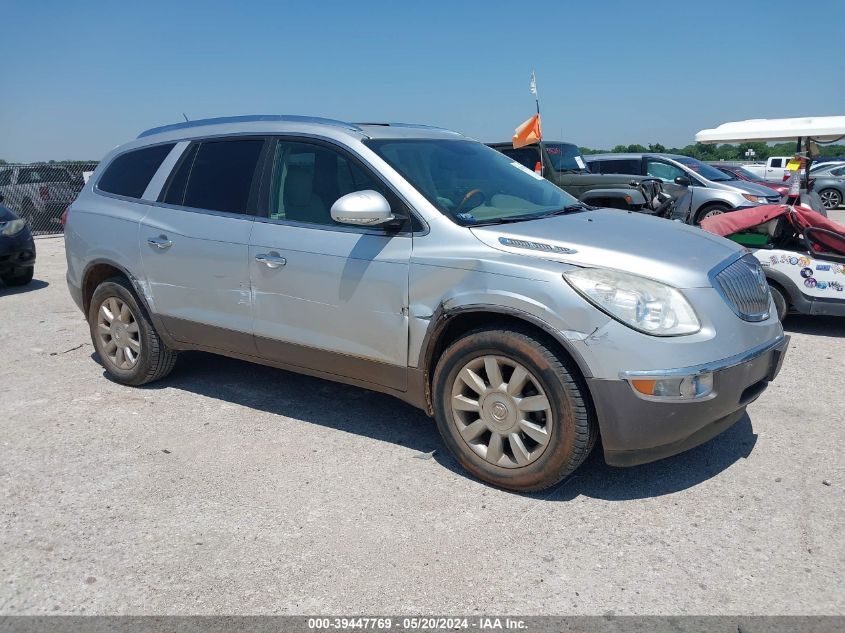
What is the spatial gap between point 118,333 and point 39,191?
43.4 feet

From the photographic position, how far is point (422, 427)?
4.62m

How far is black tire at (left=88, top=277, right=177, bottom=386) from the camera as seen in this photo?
17.1ft

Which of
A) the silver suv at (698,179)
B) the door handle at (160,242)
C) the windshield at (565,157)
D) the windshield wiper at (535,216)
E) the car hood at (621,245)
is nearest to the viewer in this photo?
the car hood at (621,245)

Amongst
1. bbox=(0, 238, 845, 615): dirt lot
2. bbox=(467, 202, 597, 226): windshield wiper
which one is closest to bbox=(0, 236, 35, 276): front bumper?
bbox=(0, 238, 845, 615): dirt lot

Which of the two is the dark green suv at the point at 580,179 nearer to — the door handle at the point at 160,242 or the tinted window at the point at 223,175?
the tinted window at the point at 223,175

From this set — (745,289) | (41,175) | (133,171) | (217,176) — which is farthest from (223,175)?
(41,175)

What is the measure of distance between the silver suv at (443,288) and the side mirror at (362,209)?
0.01m

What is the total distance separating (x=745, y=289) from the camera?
3691mm

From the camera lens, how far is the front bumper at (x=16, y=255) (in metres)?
9.62

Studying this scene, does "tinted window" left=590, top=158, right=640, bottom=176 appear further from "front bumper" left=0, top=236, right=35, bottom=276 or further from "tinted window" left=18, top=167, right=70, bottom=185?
"tinted window" left=18, top=167, right=70, bottom=185

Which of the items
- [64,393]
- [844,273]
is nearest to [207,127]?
[64,393]

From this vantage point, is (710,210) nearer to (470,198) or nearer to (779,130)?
(779,130)

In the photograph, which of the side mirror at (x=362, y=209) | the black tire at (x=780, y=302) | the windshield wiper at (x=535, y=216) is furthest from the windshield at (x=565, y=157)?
the side mirror at (x=362, y=209)

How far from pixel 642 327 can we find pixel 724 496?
1.06 metres
